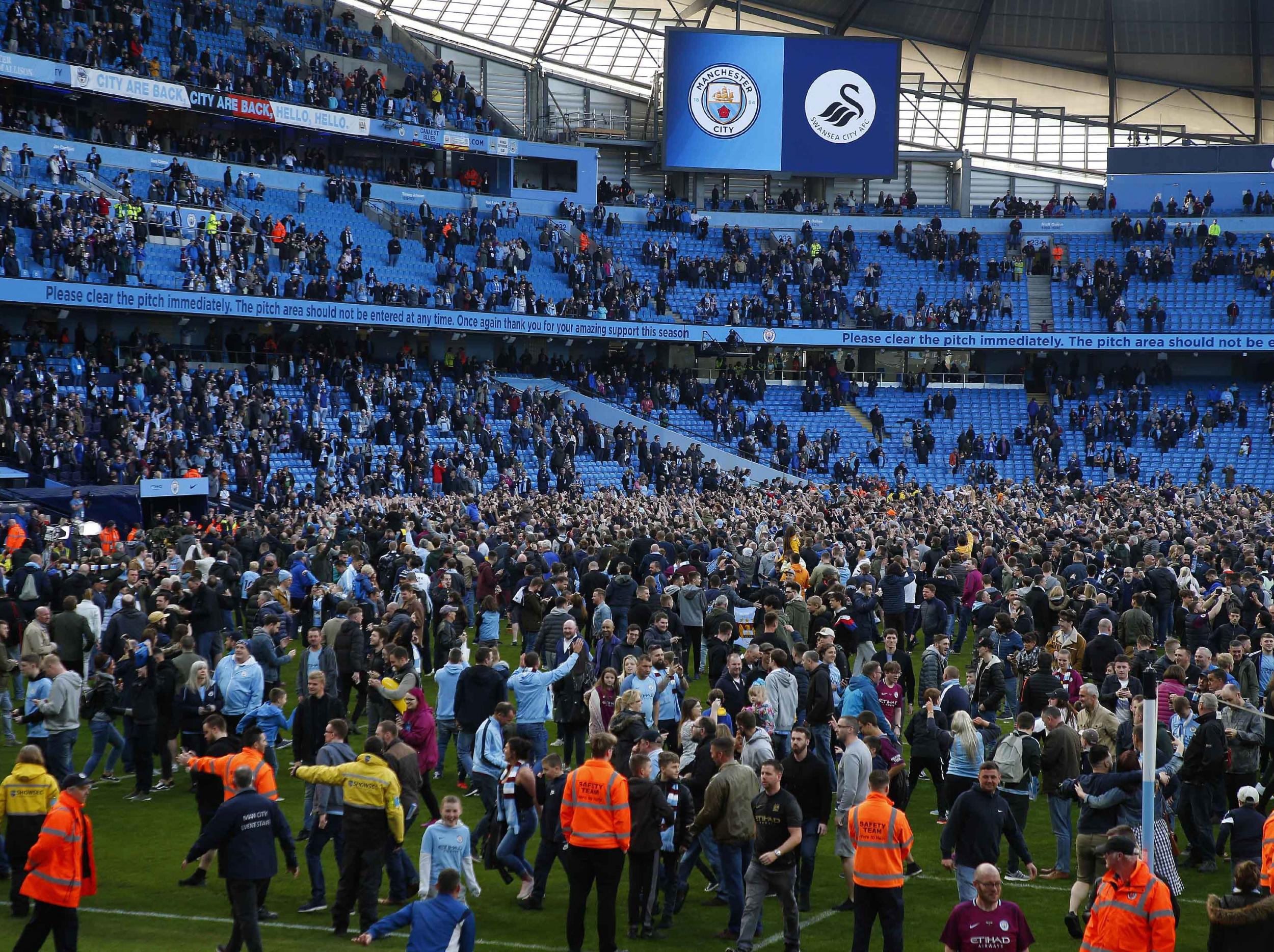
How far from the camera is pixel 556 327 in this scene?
47.1 meters

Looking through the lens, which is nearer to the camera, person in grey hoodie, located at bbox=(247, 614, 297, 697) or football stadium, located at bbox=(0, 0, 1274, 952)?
football stadium, located at bbox=(0, 0, 1274, 952)

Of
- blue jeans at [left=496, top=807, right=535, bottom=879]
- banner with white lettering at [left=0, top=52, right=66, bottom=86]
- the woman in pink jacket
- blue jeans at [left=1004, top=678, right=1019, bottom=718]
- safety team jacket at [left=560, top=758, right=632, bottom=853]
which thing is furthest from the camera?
banner with white lettering at [left=0, top=52, right=66, bottom=86]

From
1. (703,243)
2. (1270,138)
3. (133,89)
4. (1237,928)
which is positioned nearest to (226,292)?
(133,89)

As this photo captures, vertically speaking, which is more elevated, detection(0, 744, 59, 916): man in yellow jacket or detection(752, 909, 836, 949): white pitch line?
detection(0, 744, 59, 916): man in yellow jacket

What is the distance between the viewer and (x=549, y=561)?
21.9 meters

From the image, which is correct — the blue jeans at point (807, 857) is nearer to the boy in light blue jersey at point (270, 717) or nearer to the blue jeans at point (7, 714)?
the boy in light blue jersey at point (270, 717)

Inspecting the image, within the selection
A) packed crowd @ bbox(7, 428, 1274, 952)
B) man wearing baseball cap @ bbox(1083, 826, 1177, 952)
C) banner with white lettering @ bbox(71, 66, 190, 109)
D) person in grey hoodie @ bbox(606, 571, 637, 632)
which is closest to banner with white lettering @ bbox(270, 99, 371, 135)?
banner with white lettering @ bbox(71, 66, 190, 109)

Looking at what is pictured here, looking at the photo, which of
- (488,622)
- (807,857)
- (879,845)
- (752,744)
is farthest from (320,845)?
(488,622)

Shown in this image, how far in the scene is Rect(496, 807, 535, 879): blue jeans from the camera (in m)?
11.1

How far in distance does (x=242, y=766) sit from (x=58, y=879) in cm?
138

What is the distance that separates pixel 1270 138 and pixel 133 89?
145ft

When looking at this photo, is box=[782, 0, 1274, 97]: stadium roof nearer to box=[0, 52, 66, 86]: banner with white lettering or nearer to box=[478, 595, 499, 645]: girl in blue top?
box=[0, 52, 66, 86]: banner with white lettering

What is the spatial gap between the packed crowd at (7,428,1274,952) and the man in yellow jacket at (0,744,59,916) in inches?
3.2

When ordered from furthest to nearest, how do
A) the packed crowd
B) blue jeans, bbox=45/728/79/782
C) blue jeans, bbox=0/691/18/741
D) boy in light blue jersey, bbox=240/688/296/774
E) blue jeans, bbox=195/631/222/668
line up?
blue jeans, bbox=195/631/222/668, blue jeans, bbox=0/691/18/741, blue jeans, bbox=45/728/79/782, boy in light blue jersey, bbox=240/688/296/774, the packed crowd
